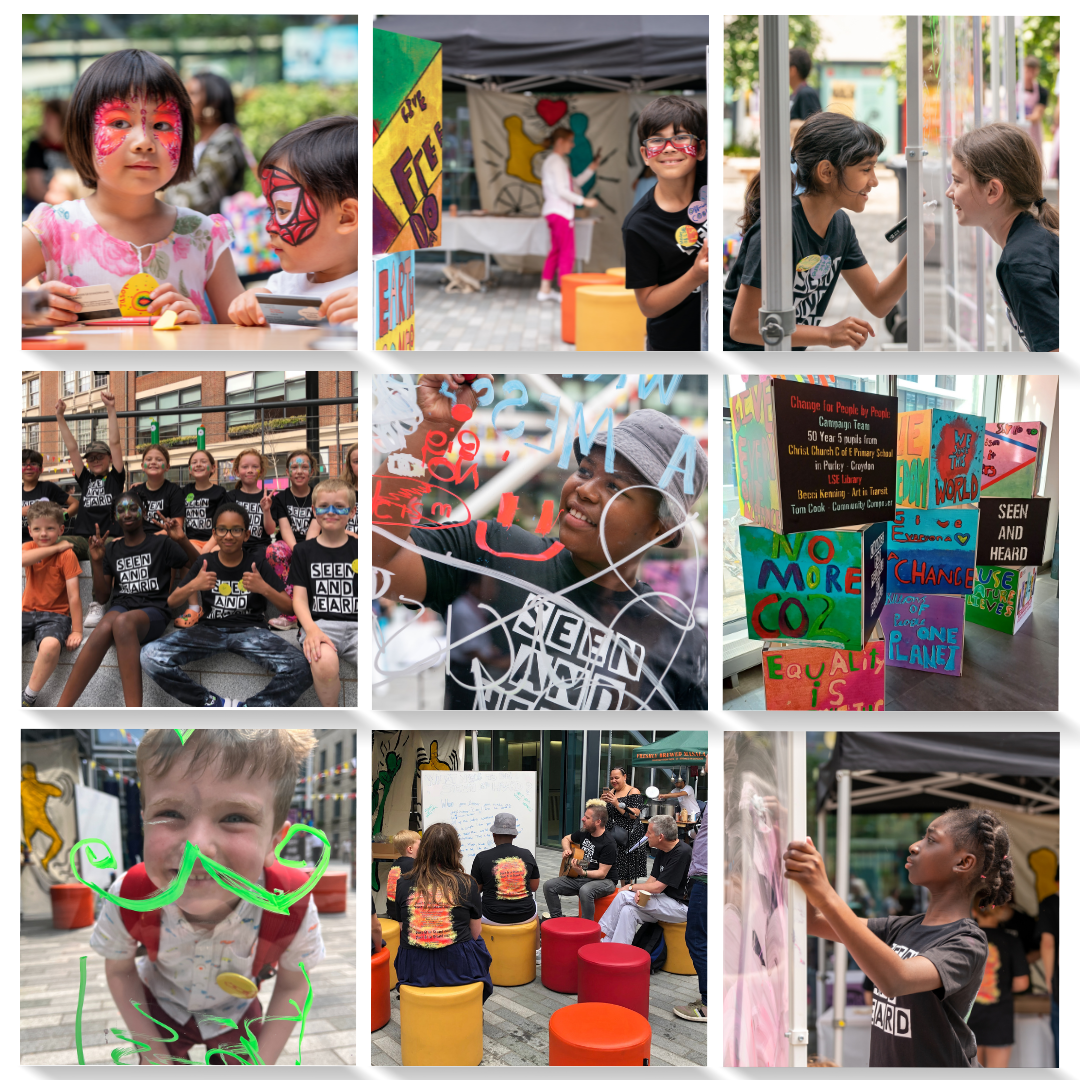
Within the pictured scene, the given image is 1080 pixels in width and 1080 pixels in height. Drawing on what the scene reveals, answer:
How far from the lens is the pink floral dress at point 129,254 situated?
6.75 ft

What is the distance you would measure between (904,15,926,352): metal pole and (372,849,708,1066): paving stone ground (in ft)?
4.12

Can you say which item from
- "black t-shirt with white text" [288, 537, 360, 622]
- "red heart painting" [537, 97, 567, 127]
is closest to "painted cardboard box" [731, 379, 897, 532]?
"black t-shirt with white text" [288, 537, 360, 622]

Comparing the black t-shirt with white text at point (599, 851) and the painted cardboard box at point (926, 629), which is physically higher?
the painted cardboard box at point (926, 629)

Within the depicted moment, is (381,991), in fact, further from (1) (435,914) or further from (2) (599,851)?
(2) (599,851)

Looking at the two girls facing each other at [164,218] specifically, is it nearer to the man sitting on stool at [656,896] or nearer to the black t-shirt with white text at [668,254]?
the black t-shirt with white text at [668,254]

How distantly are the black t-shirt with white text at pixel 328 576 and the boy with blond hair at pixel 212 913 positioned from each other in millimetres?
262

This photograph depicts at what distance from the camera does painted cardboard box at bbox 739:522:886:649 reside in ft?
6.51

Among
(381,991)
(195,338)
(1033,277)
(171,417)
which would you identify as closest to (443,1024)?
(381,991)

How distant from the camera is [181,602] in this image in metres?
2.04

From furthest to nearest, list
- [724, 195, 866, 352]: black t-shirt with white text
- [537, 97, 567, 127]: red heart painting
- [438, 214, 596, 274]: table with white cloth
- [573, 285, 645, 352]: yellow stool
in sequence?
[537, 97, 567, 127]: red heart painting, [438, 214, 596, 274]: table with white cloth, [573, 285, 645, 352]: yellow stool, [724, 195, 866, 352]: black t-shirt with white text

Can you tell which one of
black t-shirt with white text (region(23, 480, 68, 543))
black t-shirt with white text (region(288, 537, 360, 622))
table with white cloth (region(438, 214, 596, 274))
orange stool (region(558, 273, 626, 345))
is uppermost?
table with white cloth (region(438, 214, 596, 274))

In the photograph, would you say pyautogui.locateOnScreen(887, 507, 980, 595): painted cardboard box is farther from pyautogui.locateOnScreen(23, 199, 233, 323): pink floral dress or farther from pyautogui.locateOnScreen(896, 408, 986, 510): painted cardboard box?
pyautogui.locateOnScreen(23, 199, 233, 323): pink floral dress

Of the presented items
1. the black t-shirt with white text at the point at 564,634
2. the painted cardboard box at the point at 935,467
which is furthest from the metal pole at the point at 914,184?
the black t-shirt with white text at the point at 564,634

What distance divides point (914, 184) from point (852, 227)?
143 millimetres
